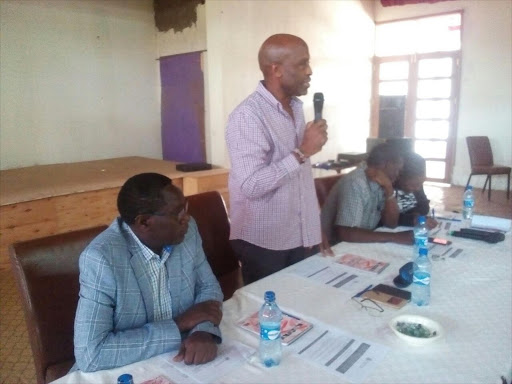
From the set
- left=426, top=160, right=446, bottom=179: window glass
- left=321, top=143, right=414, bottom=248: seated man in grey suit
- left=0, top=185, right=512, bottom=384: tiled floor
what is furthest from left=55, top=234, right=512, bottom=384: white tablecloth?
left=426, top=160, right=446, bottom=179: window glass

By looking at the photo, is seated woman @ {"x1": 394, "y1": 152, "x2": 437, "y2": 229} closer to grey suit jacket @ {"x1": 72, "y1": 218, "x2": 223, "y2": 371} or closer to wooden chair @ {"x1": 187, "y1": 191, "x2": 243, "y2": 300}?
wooden chair @ {"x1": 187, "y1": 191, "x2": 243, "y2": 300}

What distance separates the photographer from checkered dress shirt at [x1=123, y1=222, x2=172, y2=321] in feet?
3.66

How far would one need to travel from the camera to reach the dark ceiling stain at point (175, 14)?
14.4 ft

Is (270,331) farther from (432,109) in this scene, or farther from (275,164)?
(432,109)

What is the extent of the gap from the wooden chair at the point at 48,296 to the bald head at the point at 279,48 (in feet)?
3.10

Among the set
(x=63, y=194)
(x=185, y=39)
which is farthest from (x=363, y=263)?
(x=185, y=39)

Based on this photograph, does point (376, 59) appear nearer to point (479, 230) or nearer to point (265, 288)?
point (479, 230)

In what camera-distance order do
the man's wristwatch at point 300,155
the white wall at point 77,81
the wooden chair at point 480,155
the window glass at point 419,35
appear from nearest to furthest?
the man's wristwatch at point 300,155 < the white wall at point 77,81 < the wooden chair at point 480,155 < the window glass at point 419,35

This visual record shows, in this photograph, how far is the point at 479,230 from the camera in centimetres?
200

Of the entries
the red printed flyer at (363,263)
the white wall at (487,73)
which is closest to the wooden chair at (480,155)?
the white wall at (487,73)

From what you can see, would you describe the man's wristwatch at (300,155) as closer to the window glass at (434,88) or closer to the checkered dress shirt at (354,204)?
the checkered dress shirt at (354,204)

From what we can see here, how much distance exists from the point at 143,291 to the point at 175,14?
14.0 ft

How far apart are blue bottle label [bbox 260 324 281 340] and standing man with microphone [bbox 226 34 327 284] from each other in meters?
0.58

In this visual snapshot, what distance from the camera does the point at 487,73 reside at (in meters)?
6.09
